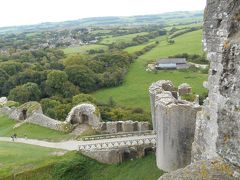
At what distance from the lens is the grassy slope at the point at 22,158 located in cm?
2748

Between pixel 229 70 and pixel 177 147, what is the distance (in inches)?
437

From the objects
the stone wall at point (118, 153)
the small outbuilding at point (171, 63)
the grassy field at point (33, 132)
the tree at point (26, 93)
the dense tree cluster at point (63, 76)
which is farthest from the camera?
the small outbuilding at point (171, 63)

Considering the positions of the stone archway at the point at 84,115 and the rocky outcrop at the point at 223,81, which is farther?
the stone archway at the point at 84,115

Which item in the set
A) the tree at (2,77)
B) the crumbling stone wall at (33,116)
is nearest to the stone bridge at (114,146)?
the crumbling stone wall at (33,116)

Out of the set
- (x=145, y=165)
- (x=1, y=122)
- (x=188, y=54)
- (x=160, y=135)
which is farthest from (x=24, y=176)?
(x=188, y=54)

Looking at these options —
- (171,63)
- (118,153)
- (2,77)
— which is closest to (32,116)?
(118,153)

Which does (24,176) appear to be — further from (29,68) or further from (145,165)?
(29,68)

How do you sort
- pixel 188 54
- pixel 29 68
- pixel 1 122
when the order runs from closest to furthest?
pixel 1 122 < pixel 29 68 < pixel 188 54

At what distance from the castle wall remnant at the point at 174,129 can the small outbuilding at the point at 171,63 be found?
65777 millimetres

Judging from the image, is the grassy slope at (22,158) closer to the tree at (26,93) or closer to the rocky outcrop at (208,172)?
the rocky outcrop at (208,172)

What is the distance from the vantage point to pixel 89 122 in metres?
35.3

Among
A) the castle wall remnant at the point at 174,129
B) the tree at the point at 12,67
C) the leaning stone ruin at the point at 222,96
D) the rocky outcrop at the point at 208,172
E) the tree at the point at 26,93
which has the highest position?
the leaning stone ruin at the point at 222,96

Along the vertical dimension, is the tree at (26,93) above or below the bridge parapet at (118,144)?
below

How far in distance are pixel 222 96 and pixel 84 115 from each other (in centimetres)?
2389
